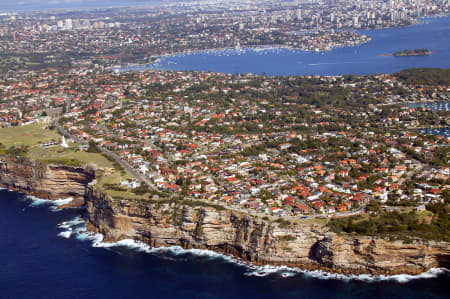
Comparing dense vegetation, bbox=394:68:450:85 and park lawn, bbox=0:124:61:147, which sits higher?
dense vegetation, bbox=394:68:450:85

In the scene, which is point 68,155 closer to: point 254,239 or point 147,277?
point 147,277

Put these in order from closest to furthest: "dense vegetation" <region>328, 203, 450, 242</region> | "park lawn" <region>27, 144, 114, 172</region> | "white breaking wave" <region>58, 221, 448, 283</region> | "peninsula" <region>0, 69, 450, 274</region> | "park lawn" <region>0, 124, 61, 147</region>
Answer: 1. "white breaking wave" <region>58, 221, 448, 283</region>
2. "dense vegetation" <region>328, 203, 450, 242</region>
3. "peninsula" <region>0, 69, 450, 274</region>
4. "park lawn" <region>27, 144, 114, 172</region>
5. "park lawn" <region>0, 124, 61, 147</region>

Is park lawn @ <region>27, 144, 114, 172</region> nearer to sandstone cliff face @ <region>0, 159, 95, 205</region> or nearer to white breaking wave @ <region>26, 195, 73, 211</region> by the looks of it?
sandstone cliff face @ <region>0, 159, 95, 205</region>

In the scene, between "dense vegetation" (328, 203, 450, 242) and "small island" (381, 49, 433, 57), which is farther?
"small island" (381, 49, 433, 57)

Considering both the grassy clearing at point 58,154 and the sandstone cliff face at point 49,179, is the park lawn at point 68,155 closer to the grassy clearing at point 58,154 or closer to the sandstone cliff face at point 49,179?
the grassy clearing at point 58,154

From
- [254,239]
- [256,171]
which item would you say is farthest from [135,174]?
[254,239]

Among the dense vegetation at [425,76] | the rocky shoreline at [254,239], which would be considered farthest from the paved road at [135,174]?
the dense vegetation at [425,76]

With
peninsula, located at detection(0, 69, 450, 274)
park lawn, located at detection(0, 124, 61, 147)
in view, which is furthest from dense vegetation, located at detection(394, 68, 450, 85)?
park lawn, located at detection(0, 124, 61, 147)

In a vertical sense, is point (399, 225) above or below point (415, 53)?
below
